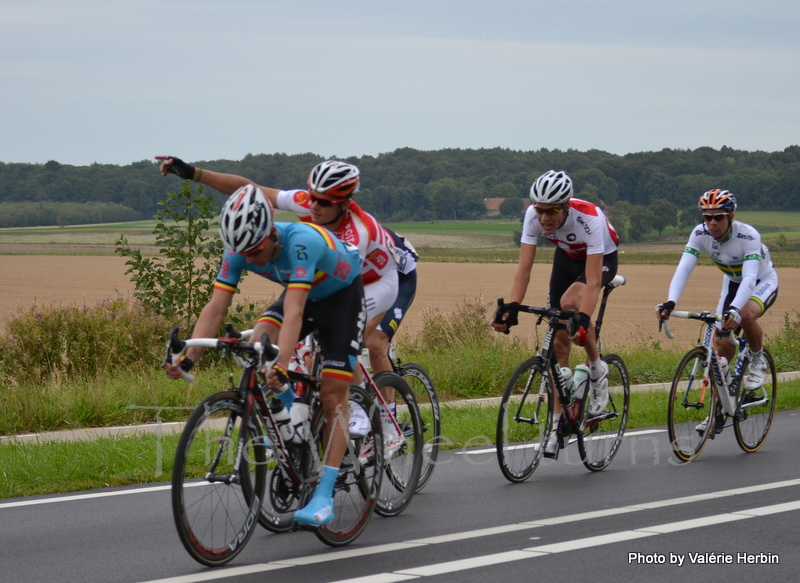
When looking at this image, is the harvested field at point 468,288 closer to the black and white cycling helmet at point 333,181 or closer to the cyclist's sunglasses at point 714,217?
the cyclist's sunglasses at point 714,217

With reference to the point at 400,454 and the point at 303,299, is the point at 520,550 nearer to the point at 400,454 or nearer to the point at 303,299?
the point at 400,454

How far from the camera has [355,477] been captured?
5773mm

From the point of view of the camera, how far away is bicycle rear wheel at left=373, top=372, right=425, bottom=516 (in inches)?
248

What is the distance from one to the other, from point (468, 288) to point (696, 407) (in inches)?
1421

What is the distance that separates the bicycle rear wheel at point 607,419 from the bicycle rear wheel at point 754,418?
998 millimetres

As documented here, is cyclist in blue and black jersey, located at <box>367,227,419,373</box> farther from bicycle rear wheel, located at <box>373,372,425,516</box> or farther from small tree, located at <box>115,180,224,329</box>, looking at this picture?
small tree, located at <box>115,180,224,329</box>

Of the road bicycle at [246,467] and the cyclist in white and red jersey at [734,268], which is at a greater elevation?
the cyclist in white and red jersey at [734,268]

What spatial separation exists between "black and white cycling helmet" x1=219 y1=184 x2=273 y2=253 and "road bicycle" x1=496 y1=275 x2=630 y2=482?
8.55 ft

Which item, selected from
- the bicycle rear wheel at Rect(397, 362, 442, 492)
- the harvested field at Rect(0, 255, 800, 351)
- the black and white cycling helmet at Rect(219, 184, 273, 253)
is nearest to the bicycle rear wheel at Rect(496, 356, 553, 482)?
the bicycle rear wheel at Rect(397, 362, 442, 492)

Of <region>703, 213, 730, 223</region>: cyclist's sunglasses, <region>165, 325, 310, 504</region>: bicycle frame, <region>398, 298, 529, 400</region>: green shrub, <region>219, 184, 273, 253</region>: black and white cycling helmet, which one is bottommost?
<region>398, 298, 529, 400</region>: green shrub

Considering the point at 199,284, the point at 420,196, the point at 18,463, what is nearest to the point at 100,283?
the point at 199,284

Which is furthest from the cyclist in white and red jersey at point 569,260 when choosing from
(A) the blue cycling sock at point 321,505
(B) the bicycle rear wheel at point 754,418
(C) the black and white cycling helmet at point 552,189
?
(A) the blue cycling sock at point 321,505

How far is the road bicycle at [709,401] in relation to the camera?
26.8 ft

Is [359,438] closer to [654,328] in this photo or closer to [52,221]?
[654,328]
